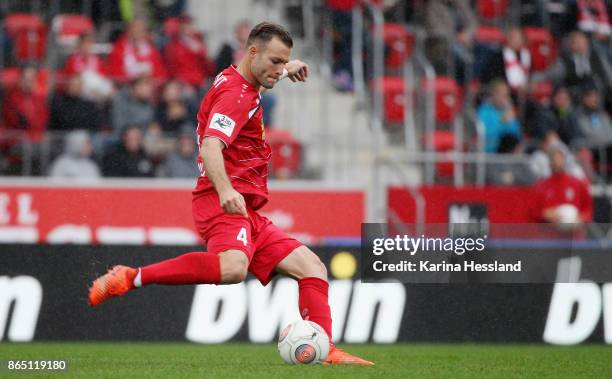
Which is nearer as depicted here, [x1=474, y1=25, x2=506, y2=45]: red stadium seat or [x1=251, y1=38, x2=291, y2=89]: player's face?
[x1=251, y1=38, x2=291, y2=89]: player's face

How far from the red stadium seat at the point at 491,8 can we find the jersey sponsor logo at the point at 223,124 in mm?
11252

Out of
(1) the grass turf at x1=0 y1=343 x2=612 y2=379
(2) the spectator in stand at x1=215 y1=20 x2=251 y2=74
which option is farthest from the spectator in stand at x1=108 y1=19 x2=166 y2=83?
(1) the grass turf at x1=0 y1=343 x2=612 y2=379

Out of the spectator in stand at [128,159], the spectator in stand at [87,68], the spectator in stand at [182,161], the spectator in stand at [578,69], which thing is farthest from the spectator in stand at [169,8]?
the spectator in stand at [578,69]

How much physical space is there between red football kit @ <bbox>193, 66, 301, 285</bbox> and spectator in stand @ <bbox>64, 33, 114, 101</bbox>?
7.21m

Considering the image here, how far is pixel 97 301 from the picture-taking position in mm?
7430

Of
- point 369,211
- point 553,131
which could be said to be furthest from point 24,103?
point 553,131

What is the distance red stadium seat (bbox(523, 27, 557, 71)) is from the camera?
1771cm

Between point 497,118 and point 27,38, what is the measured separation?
5.58 metres

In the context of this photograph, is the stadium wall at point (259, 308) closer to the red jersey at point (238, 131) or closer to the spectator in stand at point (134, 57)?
the red jersey at point (238, 131)

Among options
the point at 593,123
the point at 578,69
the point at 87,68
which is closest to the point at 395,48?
the point at 578,69

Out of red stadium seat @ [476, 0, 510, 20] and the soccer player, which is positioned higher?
red stadium seat @ [476, 0, 510, 20]

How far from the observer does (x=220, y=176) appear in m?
7.12

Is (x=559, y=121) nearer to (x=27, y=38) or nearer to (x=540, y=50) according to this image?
(x=540, y=50)

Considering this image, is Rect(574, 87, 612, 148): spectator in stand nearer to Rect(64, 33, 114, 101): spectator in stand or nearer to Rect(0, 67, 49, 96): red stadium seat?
Rect(64, 33, 114, 101): spectator in stand
